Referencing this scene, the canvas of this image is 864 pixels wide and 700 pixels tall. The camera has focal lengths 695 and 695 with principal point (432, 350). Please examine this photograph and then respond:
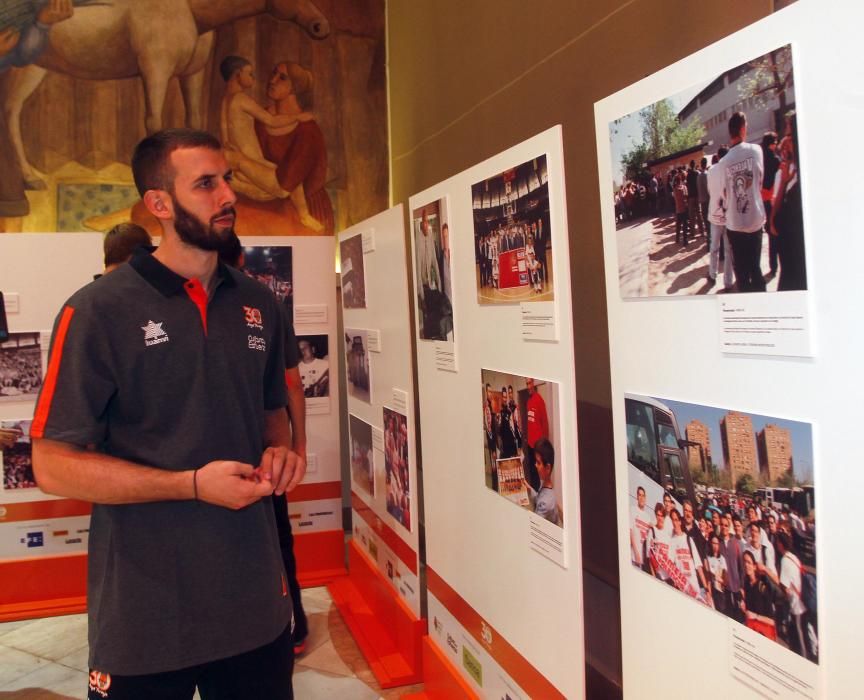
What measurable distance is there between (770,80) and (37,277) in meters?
4.78

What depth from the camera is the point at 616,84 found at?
2840 mm

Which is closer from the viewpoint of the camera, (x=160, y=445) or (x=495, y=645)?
(x=160, y=445)

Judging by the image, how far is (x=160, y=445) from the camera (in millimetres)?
1900

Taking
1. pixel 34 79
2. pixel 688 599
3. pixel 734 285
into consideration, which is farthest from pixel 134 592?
pixel 34 79

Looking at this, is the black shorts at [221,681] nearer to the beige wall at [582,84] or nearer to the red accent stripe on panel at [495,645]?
the red accent stripe on panel at [495,645]

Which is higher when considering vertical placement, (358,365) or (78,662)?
(358,365)

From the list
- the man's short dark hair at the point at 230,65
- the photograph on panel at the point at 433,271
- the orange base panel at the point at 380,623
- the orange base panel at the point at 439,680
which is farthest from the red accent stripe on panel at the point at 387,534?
the man's short dark hair at the point at 230,65

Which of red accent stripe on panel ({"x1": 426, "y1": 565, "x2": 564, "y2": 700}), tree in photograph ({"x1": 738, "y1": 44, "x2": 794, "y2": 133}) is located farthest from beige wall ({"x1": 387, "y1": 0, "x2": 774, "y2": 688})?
tree in photograph ({"x1": 738, "y1": 44, "x2": 794, "y2": 133})

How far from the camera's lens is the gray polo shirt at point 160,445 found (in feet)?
5.97

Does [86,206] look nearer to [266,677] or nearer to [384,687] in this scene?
[384,687]

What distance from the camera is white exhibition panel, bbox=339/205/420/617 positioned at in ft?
11.0

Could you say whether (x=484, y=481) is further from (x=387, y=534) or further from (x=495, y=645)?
(x=387, y=534)

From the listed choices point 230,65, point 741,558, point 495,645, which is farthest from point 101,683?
point 230,65

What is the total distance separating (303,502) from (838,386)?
456 cm
